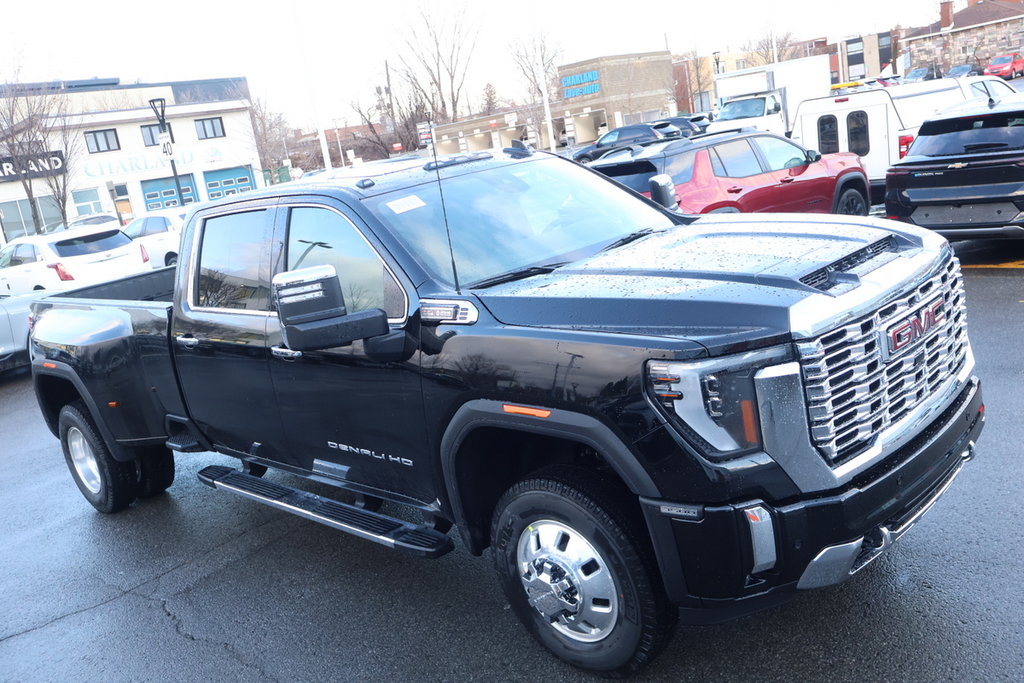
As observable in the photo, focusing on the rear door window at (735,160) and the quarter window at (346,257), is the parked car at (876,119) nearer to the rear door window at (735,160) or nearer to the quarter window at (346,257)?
the rear door window at (735,160)

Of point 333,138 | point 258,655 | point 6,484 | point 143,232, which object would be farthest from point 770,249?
point 333,138

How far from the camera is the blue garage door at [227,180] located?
5378 centimetres

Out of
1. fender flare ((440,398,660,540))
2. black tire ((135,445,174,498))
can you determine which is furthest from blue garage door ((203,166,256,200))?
fender flare ((440,398,660,540))

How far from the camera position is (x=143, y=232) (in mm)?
24000

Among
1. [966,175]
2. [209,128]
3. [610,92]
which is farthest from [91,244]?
[610,92]

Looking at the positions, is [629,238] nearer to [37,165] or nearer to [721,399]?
[721,399]

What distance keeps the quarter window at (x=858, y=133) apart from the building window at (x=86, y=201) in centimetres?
4459

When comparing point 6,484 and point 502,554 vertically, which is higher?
point 502,554

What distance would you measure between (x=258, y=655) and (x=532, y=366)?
6.51 feet

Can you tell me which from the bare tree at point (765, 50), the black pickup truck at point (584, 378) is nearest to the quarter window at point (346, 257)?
the black pickup truck at point (584, 378)

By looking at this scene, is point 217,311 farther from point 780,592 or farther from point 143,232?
point 143,232

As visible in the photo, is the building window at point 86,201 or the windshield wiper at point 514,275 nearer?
the windshield wiper at point 514,275

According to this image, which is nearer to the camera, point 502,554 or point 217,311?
point 502,554

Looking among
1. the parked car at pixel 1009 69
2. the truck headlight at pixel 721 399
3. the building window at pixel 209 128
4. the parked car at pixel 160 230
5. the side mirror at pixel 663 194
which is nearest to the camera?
the truck headlight at pixel 721 399
